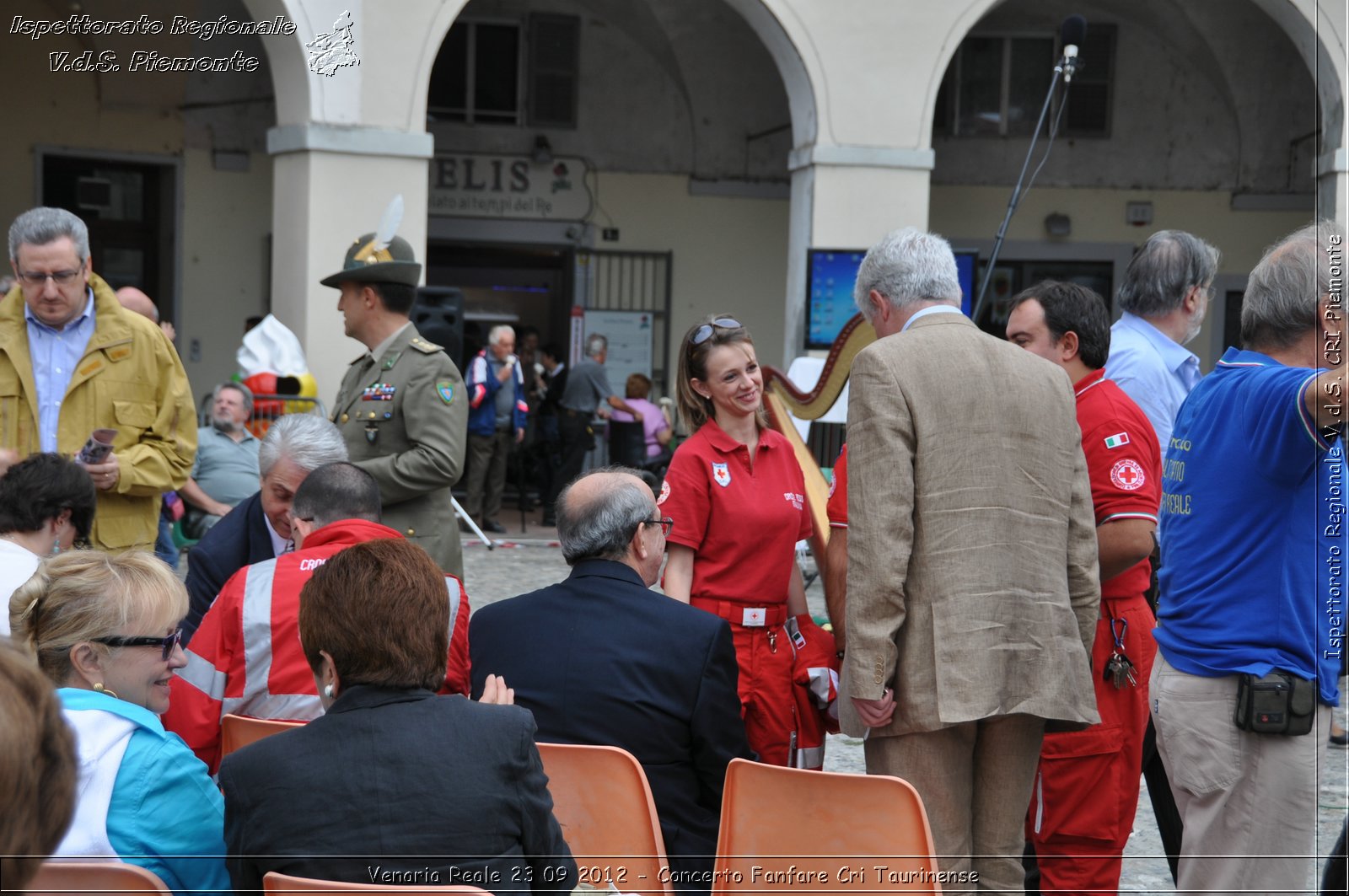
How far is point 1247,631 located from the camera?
2.76 m

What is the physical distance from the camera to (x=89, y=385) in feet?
13.7

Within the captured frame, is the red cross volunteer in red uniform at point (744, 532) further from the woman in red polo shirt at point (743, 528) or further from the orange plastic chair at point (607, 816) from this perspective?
the orange plastic chair at point (607, 816)

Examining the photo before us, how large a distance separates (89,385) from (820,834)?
291 centimetres

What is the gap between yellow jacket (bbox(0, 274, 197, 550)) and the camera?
415 cm

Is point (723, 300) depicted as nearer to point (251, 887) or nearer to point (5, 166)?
point (5, 166)

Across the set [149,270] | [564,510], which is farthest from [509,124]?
[564,510]

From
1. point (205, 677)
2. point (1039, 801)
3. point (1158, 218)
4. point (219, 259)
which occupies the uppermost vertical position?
point (1158, 218)

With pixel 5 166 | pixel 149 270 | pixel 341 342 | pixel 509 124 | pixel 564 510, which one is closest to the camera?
pixel 564 510

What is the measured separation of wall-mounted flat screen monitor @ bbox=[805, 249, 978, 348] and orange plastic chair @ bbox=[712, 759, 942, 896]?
7.68 metres

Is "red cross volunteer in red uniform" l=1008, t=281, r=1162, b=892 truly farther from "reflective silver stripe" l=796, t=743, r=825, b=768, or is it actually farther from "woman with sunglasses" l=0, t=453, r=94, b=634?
"woman with sunglasses" l=0, t=453, r=94, b=634

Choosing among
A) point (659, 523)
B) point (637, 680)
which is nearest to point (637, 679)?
point (637, 680)

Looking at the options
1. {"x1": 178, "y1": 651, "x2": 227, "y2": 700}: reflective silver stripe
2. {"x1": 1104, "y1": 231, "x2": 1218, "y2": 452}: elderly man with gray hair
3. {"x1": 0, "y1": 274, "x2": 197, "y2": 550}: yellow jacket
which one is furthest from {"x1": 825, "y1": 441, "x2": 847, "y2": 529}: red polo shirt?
{"x1": 0, "y1": 274, "x2": 197, "y2": 550}: yellow jacket

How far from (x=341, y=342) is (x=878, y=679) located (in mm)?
7989

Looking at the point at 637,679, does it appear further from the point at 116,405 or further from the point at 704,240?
the point at 704,240
